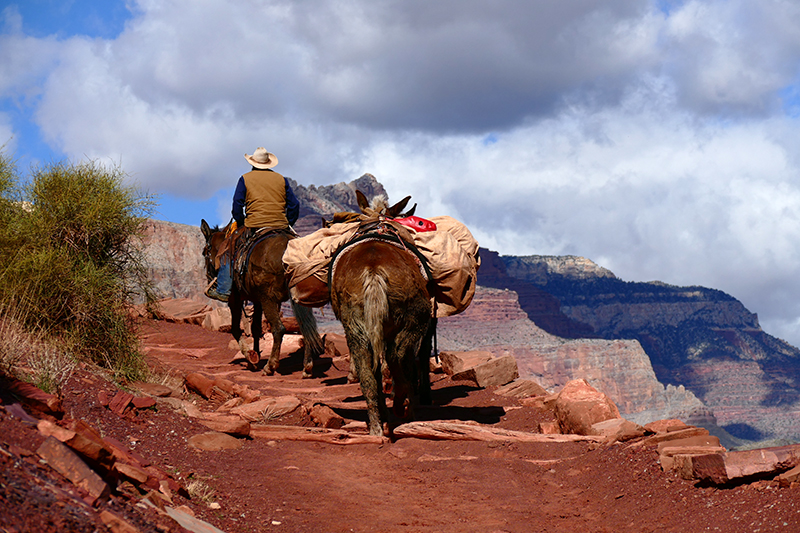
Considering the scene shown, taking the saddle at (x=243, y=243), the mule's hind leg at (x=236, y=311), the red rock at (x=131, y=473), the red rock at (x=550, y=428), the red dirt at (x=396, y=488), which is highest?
the saddle at (x=243, y=243)

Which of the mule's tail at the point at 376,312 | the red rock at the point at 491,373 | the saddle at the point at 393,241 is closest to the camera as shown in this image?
the mule's tail at the point at 376,312

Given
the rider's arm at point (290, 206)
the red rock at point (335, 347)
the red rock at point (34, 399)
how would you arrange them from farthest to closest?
the red rock at point (335, 347) → the rider's arm at point (290, 206) → the red rock at point (34, 399)

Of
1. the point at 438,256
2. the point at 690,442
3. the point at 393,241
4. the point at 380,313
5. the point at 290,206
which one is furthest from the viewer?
the point at 290,206

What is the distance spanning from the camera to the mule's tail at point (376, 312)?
721 centimetres

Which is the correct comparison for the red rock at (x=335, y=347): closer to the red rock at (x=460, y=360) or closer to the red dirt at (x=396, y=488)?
the red rock at (x=460, y=360)

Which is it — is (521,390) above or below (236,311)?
below

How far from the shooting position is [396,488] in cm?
637

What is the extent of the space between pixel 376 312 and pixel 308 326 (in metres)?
5.84

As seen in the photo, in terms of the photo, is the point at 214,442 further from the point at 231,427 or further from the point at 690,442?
the point at 690,442

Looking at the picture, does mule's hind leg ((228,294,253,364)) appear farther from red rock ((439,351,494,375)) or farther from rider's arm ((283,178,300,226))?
red rock ((439,351,494,375))

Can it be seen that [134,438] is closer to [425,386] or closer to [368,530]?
[368,530]

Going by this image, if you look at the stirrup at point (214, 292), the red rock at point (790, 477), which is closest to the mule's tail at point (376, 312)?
the red rock at point (790, 477)

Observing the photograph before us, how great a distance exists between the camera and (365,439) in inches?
302

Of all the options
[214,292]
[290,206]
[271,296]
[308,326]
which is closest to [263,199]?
[290,206]
